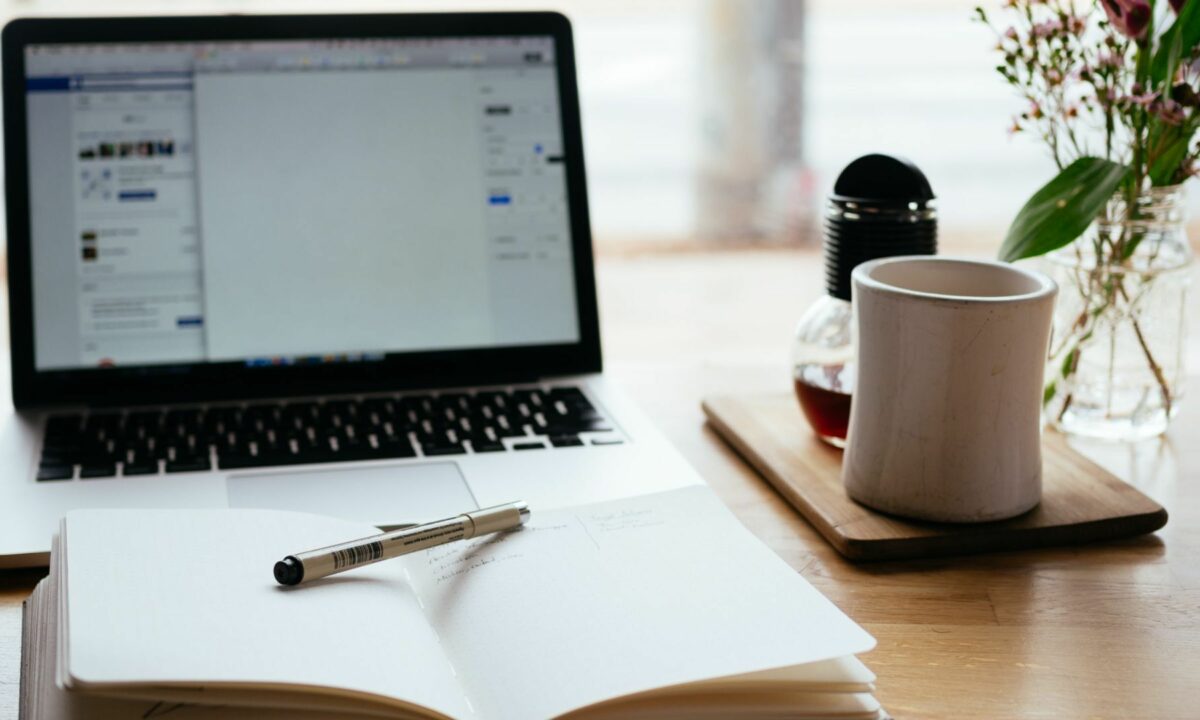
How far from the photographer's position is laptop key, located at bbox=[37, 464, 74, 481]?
780mm

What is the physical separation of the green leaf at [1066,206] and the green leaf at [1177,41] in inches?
2.6

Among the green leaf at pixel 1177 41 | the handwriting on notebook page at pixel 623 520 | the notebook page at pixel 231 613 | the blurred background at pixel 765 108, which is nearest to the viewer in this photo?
the notebook page at pixel 231 613

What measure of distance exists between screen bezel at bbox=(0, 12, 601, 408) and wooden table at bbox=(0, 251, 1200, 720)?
0.42ft

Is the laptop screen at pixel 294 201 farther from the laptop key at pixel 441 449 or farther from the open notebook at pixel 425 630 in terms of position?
the open notebook at pixel 425 630

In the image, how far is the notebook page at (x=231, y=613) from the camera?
1.55ft

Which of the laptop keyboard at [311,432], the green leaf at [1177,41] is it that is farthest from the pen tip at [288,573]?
the green leaf at [1177,41]

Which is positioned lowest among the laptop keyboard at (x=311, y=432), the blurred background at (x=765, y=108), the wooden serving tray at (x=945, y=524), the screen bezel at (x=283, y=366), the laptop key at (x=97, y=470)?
the wooden serving tray at (x=945, y=524)

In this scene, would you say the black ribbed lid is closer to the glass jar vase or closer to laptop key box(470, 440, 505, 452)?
the glass jar vase

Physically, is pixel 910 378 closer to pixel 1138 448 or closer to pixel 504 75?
pixel 1138 448

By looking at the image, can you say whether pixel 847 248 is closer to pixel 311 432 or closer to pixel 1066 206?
pixel 1066 206

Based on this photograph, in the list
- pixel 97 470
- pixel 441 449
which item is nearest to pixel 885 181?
pixel 441 449

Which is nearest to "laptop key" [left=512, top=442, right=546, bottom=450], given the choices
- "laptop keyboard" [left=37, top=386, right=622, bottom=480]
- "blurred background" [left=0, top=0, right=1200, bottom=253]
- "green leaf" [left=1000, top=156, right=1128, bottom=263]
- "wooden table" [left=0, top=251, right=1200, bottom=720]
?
"laptop keyboard" [left=37, top=386, right=622, bottom=480]

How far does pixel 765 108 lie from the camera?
365 centimetres

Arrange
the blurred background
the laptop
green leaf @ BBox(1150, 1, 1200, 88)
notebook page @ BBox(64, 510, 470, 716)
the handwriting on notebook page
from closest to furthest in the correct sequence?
notebook page @ BBox(64, 510, 470, 716), the handwriting on notebook page, green leaf @ BBox(1150, 1, 1200, 88), the laptop, the blurred background
